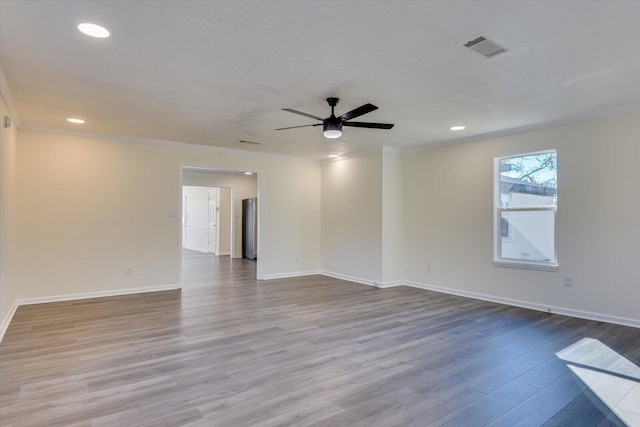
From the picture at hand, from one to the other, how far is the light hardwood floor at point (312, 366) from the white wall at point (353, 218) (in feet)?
5.52

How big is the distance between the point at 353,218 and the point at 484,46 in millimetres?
4543

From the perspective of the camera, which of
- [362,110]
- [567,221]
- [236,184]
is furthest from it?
[236,184]

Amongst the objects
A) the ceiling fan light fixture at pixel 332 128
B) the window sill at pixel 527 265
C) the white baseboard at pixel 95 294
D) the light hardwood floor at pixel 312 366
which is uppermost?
→ the ceiling fan light fixture at pixel 332 128

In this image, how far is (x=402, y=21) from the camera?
2316 mm

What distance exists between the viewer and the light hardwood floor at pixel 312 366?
2.23 m

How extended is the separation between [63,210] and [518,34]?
602 centimetres

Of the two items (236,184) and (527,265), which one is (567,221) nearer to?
(527,265)

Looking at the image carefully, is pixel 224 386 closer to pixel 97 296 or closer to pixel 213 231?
pixel 97 296

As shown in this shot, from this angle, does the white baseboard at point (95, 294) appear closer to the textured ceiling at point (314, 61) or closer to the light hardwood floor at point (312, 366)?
the light hardwood floor at point (312, 366)

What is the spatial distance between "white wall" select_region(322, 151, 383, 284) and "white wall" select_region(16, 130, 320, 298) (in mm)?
2015

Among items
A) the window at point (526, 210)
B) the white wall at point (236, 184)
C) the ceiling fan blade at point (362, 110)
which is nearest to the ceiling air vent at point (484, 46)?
the ceiling fan blade at point (362, 110)

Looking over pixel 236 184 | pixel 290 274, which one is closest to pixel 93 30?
pixel 290 274

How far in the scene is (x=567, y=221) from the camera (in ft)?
14.9

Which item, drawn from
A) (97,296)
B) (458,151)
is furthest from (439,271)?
(97,296)
